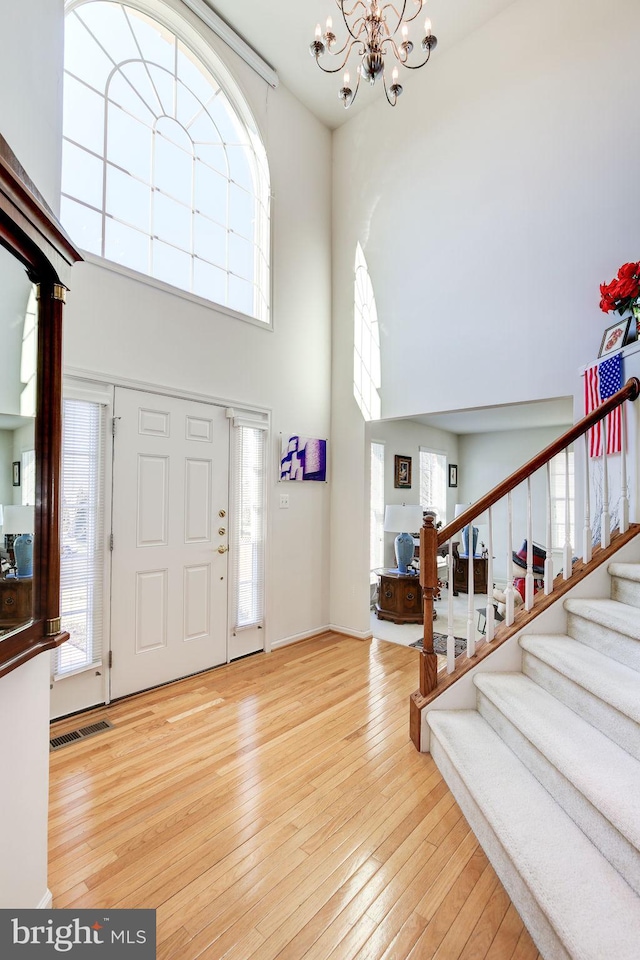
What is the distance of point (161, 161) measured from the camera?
352 centimetres

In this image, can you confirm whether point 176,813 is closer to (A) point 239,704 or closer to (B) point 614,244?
(A) point 239,704

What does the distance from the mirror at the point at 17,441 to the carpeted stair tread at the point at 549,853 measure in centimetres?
175

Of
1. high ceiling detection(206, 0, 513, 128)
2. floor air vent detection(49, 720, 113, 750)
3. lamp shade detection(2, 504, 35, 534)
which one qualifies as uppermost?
high ceiling detection(206, 0, 513, 128)

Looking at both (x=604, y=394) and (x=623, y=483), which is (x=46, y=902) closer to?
(x=623, y=483)

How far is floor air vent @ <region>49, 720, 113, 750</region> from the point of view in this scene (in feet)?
8.50

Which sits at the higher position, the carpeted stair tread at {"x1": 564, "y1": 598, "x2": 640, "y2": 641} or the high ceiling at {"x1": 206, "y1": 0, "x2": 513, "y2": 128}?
the high ceiling at {"x1": 206, "y1": 0, "x2": 513, "y2": 128}

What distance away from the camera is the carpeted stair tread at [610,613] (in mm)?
2025

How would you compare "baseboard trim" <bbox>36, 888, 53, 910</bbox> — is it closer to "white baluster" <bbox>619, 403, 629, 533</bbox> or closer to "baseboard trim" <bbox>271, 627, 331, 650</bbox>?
"baseboard trim" <bbox>271, 627, 331, 650</bbox>

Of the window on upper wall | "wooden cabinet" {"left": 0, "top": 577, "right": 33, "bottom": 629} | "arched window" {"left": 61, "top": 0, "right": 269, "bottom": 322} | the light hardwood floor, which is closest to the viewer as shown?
"wooden cabinet" {"left": 0, "top": 577, "right": 33, "bottom": 629}

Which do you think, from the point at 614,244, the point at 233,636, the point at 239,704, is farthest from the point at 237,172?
the point at 239,704

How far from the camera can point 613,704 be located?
1.72 metres

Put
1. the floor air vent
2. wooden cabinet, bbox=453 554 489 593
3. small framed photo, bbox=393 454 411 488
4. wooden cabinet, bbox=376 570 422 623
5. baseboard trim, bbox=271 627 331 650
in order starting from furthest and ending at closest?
wooden cabinet, bbox=453 554 489 593, small framed photo, bbox=393 454 411 488, wooden cabinet, bbox=376 570 422 623, baseboard trim, bbox=271 627 331 650, the floor air vent

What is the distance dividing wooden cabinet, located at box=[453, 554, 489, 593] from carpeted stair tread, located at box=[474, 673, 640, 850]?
15.3 feet

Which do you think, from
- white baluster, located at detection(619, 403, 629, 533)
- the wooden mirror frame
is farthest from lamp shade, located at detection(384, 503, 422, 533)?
the wooden mirror frame
